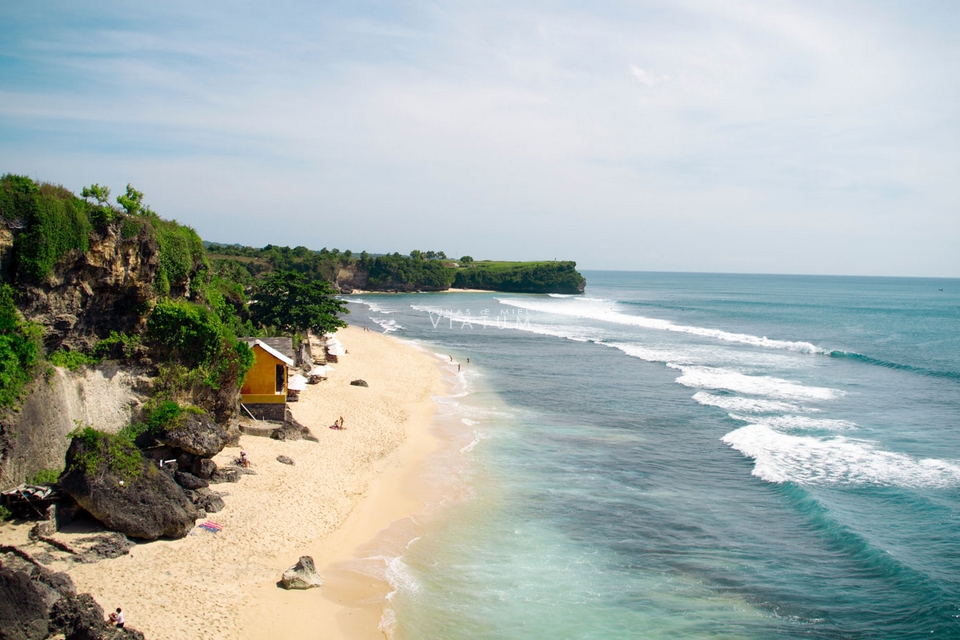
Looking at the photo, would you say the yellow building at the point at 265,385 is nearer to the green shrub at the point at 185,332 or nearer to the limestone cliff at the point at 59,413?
the green shrub at the point at 185,332

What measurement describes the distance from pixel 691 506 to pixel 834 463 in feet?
26.5

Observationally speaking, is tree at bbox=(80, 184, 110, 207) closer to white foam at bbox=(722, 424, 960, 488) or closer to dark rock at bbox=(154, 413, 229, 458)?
dark rock at bbox=(154, 413, 229, 458)

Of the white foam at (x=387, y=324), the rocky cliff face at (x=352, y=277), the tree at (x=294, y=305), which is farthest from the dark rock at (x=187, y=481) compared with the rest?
the rocky cliff face at (x=352, y=277)

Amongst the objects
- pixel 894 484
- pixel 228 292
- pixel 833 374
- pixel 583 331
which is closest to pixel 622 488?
pixel 894 484

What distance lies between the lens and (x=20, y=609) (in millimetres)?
11648

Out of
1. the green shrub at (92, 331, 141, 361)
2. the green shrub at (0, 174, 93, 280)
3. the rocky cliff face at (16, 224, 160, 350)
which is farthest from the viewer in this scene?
the green shrub at (92, 331, 141, 361)

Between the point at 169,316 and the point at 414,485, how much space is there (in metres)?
10.2

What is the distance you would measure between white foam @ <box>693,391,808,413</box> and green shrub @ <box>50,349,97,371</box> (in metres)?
30.0

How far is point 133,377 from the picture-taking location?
2088 cm

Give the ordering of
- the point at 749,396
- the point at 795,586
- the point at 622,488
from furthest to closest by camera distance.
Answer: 1. the point at 749,396
2. the point at 622,488
3. the point at 795,586

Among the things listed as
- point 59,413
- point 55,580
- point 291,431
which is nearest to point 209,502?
point 59,413

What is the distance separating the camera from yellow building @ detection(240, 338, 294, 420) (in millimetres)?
25609

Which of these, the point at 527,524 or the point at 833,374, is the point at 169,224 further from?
the point at 833,374

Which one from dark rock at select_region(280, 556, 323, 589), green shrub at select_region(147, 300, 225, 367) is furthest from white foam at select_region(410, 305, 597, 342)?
dark rock at select_region(280, 556, 323, 589)
